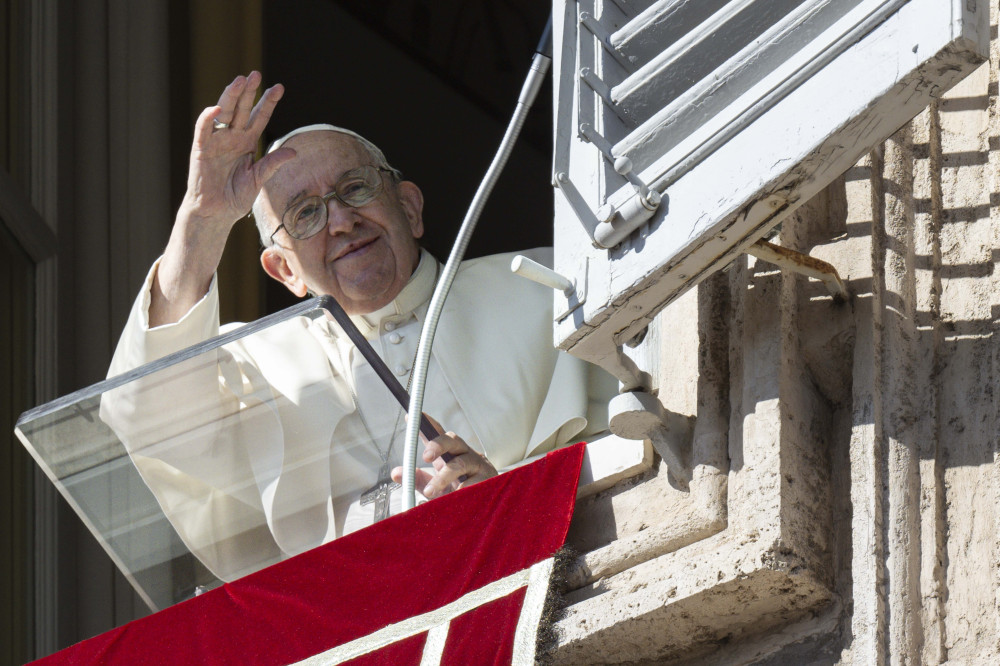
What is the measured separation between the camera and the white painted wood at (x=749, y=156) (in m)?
1.88

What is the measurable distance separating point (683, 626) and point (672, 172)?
19.9 inches

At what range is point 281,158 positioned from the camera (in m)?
2.71

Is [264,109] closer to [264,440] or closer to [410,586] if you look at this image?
[264,440]

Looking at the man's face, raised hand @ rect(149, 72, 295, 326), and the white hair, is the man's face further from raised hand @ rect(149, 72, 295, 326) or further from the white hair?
raised hand @ rect(149, 72, 295, 326)

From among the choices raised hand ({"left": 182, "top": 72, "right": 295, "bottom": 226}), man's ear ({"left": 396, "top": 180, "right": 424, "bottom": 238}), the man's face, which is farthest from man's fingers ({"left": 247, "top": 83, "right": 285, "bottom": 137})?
man's ear ({"left": 396, "top": 180, "right": 424, "bottom": 238})

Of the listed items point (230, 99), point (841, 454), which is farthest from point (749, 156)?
point (230, 99)

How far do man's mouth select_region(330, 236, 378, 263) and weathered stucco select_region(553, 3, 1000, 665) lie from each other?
1069 mm

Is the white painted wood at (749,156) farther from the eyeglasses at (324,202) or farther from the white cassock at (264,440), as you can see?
the eyeglasses at (324,202)

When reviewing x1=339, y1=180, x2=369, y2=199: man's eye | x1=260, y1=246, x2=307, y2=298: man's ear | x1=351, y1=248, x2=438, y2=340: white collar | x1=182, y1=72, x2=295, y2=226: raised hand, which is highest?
x1=182, y1=72, x2=295, y2=226: raised hand

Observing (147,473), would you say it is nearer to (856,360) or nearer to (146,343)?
(146,343)

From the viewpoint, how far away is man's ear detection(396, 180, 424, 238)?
11.3 ft

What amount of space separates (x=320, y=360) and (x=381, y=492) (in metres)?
0.18

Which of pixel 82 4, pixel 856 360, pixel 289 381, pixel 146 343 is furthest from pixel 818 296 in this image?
pixel 82 4

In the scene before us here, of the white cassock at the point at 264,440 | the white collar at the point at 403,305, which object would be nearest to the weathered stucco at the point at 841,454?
the white cassock at the point at 264,440
